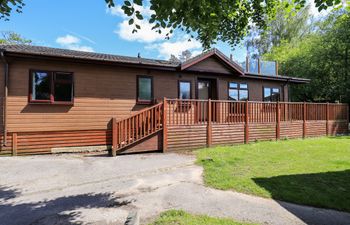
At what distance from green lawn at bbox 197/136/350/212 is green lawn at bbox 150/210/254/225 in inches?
62.0

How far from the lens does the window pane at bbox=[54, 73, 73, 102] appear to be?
30.7 feet

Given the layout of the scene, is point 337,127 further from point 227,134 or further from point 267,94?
point 227,134

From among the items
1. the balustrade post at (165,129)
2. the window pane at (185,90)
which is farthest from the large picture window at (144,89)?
the balustrade post at (165,129)

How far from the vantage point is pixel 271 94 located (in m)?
15.0

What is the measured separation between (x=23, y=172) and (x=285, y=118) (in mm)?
11635

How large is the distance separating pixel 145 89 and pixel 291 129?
793cm

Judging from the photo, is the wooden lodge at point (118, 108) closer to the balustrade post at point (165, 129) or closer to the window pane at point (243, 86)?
the balustrade post at point (165, 129)

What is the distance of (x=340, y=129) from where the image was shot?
48.7ft

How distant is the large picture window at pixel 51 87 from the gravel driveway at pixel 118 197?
109 inches

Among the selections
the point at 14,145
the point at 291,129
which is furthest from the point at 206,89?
the point at 14,145

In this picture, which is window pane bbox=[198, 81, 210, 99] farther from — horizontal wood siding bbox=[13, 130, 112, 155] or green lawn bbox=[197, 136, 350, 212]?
horizontal wood siding bbox=[13, 130, 112, 155]

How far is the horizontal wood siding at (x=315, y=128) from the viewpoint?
13.4 meters

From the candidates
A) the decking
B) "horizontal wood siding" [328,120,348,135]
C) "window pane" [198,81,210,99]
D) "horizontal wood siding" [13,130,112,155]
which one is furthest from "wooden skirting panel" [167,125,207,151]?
"horizontal wood siding" [328,120,348,135]

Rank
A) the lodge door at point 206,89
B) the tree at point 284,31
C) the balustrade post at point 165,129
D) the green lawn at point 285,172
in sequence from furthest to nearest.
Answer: the tree at point 284,31 < the lodge door at point 206,89 < the balustrade post at point 165,129 < the green lawn at point 285,172
